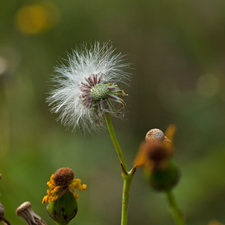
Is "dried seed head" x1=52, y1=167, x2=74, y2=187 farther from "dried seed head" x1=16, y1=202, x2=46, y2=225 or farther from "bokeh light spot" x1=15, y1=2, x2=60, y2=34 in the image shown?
"bokeh light spot" x1=15, y1=2, x2=60, y2=34

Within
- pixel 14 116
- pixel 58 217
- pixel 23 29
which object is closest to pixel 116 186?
pixel 14 116

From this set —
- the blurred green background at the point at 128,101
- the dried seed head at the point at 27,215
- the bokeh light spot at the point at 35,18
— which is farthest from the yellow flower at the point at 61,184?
the bokeh light spot at the point at 35,18

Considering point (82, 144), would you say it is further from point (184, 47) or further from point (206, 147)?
point (184, 47)

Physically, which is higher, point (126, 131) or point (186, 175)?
point (126, 131)

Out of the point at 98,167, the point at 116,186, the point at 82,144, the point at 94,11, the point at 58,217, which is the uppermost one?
the point at 94,11

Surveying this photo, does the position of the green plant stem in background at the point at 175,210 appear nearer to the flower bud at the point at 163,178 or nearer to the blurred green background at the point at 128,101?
the flower bud at the point at 163,178
